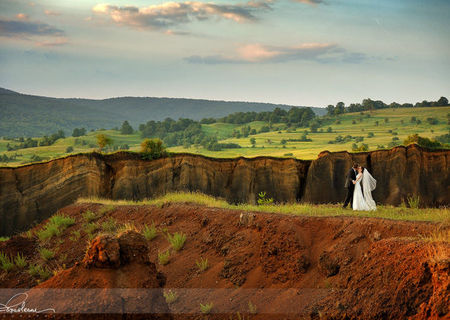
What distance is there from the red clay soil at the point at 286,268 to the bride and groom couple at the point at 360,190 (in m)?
3.90

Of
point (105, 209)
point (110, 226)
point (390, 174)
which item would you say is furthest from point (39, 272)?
point (390, 174)

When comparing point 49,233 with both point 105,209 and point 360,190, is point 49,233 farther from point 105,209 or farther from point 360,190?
point 360,190

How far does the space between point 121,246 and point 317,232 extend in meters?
6.29

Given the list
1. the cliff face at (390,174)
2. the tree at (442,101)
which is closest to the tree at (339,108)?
the tree at (442,101)

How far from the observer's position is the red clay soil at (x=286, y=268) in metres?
8.13

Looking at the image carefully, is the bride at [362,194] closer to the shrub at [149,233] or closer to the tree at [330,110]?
the shrub at [149,233]

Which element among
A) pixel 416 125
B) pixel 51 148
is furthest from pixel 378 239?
pixel 416 125

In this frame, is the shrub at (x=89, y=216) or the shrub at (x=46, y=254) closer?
the shrub at (x=46, y=254)

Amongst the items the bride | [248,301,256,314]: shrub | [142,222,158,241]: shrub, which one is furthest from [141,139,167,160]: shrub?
[248,301,256,314]: shrub

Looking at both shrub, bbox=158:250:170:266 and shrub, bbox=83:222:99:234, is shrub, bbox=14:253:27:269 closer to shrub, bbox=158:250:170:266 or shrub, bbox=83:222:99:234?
Result: shrub, bbox=83:222:99:234

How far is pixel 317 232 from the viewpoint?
1265 centimetres

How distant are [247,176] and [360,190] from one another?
438 inches

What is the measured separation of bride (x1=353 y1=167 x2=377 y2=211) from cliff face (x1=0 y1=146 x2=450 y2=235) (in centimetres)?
1012

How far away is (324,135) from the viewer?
90.9m
